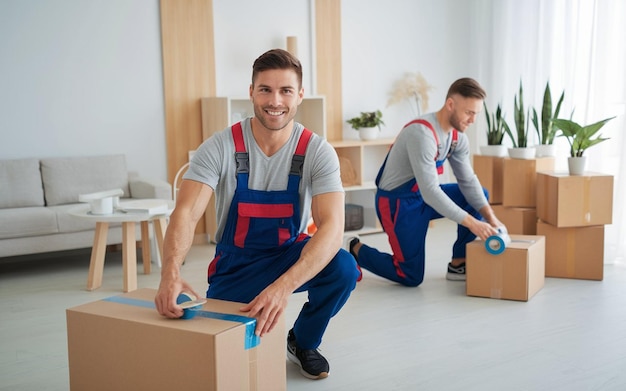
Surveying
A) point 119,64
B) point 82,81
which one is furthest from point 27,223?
point 119,64

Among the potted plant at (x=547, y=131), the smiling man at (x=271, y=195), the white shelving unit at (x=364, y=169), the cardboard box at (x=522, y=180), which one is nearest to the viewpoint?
the smiling man at (x=271, y=195)

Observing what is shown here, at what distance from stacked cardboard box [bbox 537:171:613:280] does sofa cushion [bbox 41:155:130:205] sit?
114 inches

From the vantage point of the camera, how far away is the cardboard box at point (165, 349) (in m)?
1.90

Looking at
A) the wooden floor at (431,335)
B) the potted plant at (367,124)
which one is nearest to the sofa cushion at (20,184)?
the wooden floor at (431,335)

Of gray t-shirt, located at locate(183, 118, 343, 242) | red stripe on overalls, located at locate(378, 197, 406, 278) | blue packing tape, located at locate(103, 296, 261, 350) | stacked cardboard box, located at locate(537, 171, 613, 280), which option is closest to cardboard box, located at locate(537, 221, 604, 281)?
stacked cardboard box, located at locate(537, 171, 613, 280)

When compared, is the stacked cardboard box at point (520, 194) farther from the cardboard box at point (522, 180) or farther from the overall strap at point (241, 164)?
the overall strap at point (241, 164)

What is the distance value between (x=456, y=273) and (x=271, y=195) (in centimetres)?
199

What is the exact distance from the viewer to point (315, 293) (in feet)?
8.61

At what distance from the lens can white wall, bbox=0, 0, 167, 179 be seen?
495 centimetres

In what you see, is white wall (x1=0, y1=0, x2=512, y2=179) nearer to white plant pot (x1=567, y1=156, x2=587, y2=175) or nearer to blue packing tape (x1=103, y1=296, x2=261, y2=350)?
white plant pot (x1=567, y1=156, x2=587, y2=175)

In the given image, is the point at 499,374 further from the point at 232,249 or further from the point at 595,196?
the point at 595,196

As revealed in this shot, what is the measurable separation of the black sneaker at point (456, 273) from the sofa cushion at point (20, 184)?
9.03ft

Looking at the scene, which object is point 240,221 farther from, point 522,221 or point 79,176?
point 79,176

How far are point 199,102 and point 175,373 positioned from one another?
3.80m
